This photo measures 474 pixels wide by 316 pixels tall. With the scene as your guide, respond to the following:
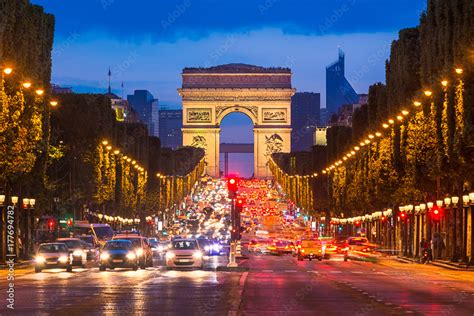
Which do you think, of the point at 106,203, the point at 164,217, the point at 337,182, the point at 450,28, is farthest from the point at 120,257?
the point at 164,217

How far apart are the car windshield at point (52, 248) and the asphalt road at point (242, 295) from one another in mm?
9117

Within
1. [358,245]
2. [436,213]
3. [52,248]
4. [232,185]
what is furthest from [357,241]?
[52,248]

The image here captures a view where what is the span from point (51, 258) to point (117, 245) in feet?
10.6

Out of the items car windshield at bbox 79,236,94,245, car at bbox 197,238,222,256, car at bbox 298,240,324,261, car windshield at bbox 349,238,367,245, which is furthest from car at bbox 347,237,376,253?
car windshield at bbox 79,236,94,245

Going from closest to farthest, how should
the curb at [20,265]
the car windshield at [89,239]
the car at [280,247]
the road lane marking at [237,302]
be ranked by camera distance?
the road lane marking at [237,302] < the curb at [20,265] < the car windshield at [89,239] < the car at [280,247]

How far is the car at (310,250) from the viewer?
85.2 metres

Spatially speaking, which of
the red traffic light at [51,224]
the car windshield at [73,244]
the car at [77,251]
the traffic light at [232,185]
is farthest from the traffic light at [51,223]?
the traffic light at [232,185]

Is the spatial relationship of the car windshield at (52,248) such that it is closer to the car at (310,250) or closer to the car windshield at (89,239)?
the car windshield at (89,239)

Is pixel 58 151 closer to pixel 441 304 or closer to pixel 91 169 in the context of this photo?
pixel 91 169

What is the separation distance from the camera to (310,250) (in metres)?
85.4

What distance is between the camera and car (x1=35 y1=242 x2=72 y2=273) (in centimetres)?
6016

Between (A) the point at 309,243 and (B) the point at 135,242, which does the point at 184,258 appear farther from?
(A) the point at 309,243

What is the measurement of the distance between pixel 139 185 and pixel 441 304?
12032 centimetres

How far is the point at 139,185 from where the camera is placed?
153 meters
